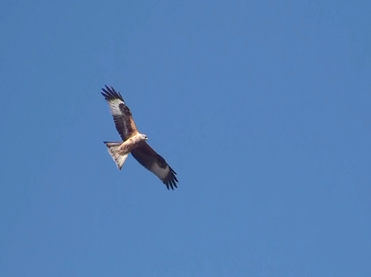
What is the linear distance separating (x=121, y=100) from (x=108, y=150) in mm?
1962

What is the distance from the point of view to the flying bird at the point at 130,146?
64.0 ft

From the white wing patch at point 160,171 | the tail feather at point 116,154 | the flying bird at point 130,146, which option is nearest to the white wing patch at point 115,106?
the flying bird at point 130,146

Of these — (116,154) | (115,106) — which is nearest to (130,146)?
(116,154)

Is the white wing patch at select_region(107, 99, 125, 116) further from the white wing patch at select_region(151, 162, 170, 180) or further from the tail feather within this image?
the white wing patch at select_region(151, 162, 170, 180)

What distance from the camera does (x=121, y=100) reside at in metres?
20.7

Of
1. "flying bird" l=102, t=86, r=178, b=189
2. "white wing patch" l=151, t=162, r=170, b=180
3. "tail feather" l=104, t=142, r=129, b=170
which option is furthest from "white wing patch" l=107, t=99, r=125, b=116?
"white wing patch" l=151, t=162, r=170, b=180

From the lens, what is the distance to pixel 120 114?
20391 millimetres

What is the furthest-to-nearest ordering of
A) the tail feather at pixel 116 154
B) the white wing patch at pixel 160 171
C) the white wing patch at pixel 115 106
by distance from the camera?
1. the white wing patch at pixel 160 171
2. the white wing patch at pixel 115 106
3. the tail feather at pixel 116 154

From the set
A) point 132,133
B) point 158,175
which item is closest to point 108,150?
point 132,133

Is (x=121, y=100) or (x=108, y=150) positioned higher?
(x=121, y=100)

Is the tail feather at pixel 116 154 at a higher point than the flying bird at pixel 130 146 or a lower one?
lower

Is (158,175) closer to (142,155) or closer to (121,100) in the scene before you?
(142,155)

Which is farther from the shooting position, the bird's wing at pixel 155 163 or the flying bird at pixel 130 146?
the bird's wing at pixel 155 163

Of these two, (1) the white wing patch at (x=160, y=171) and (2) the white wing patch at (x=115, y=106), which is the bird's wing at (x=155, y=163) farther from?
(2) the white wing patch at (x=115, y=106)
